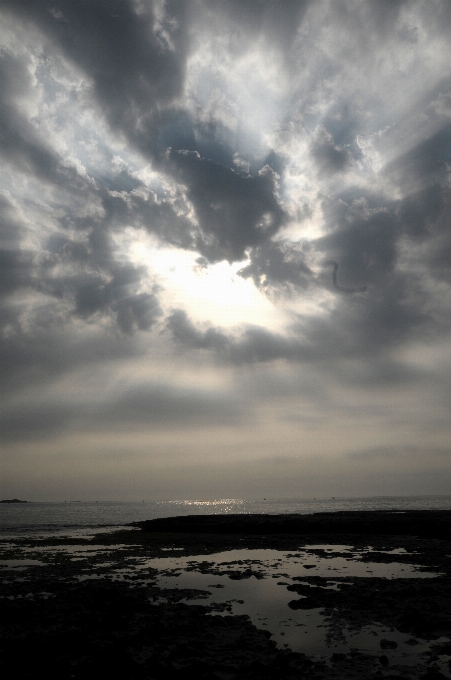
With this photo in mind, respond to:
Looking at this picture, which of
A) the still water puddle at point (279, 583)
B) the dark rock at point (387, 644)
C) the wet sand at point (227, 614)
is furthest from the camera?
the still water puddle at point (279, 583)

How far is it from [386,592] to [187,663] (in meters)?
11.5

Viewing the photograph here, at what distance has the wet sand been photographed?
11.0 m

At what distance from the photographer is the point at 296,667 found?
35.6 ft

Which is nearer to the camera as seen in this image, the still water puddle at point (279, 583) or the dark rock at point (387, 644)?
the dark rock at point (387, 644)

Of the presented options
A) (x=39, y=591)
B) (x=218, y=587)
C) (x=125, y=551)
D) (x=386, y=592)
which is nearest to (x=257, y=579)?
(x=218, y=587)

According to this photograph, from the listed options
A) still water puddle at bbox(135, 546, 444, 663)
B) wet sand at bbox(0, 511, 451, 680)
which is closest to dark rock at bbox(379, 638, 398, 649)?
wet sand at bbox(0, 511, 451, 680)

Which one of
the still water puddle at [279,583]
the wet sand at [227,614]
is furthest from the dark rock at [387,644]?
the still water puddle at [279,583]

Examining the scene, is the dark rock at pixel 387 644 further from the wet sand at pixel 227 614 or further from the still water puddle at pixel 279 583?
the still water puddle at pixel 279 583

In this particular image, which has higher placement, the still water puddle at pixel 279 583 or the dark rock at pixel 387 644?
the dark rock at pixel 387 644

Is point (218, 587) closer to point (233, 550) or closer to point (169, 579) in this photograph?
point (169, 579)

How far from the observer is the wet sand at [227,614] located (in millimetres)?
10984

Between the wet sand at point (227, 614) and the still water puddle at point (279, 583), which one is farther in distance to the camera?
the still water puddle at point (279, 583)

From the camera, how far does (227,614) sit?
52.0ft

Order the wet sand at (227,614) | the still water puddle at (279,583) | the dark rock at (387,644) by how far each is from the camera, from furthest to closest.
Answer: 1. the still water puddle at (279,583)
2. the dark rock at (387,644)
3. the wet sand at (227,614)
